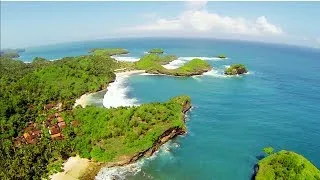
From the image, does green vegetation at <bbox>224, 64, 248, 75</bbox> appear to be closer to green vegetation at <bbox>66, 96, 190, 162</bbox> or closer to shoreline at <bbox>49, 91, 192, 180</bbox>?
green vegetation at <bbox>66, 96, 190, 162</bbox>

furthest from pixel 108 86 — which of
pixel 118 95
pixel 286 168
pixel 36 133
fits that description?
pixel 286 168

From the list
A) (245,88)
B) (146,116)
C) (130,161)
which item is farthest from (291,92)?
(130,161)

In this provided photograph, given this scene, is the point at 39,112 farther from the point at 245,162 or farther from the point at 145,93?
the point at 245,162

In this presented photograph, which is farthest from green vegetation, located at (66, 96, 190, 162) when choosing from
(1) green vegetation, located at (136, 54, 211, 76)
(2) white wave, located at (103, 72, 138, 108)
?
(1) green vegetation, located at (136, 54, 211, 76)

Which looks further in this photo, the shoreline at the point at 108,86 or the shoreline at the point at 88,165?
the shoreline at the point at 108,86

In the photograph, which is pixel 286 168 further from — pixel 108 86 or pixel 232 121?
pixel 108 86

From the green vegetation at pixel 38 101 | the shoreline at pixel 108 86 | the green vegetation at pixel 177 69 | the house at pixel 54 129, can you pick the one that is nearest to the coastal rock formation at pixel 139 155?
the green vegetation at pixel 38 101

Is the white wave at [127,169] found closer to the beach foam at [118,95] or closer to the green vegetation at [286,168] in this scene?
the green vegetation at [286,168]

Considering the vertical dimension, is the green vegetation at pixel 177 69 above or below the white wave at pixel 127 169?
above

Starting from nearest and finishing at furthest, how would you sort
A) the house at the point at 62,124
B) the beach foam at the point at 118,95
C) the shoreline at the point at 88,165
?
the shoreline at the point at 88,165 → the house at the point at 62,124 → the beach foam at the point at 118,95
